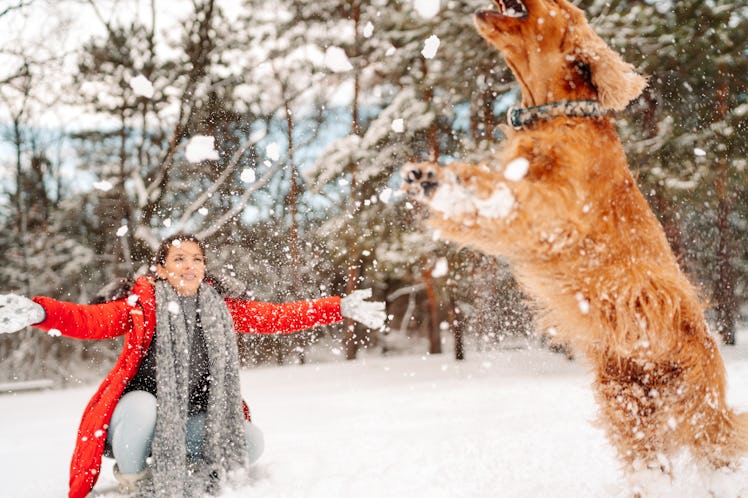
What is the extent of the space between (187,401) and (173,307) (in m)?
0.42

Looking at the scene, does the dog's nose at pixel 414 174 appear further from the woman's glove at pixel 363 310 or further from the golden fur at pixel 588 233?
the woman's glove at pixel 363 310

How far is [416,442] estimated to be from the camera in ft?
10.6

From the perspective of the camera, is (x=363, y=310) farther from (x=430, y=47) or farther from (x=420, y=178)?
(x=430, y=47)

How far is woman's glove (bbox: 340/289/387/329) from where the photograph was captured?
2.44 m

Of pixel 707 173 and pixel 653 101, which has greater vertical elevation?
pixel 653 101

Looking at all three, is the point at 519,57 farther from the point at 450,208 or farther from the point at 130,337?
the point at 130,337

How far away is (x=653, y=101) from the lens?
20.2 feet

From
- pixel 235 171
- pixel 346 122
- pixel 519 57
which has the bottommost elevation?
pixel 519 57

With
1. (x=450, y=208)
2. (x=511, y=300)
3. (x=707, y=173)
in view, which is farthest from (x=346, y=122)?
(x=450, y=208)

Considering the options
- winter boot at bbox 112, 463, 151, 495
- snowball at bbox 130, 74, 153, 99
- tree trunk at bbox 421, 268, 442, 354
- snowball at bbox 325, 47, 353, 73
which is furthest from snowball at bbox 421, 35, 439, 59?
snowball at bbox 130, 74, 153, 99

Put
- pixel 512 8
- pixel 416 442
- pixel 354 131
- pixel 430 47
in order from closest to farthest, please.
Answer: pixel 512 8, pixel 416 442, pixel 430 47, pixel 354 131

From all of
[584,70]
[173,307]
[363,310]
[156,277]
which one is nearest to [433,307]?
[363,310]

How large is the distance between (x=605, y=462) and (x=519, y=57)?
196 cm

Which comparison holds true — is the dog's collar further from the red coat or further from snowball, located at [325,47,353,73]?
snowball, located at [325,47,353,73]
